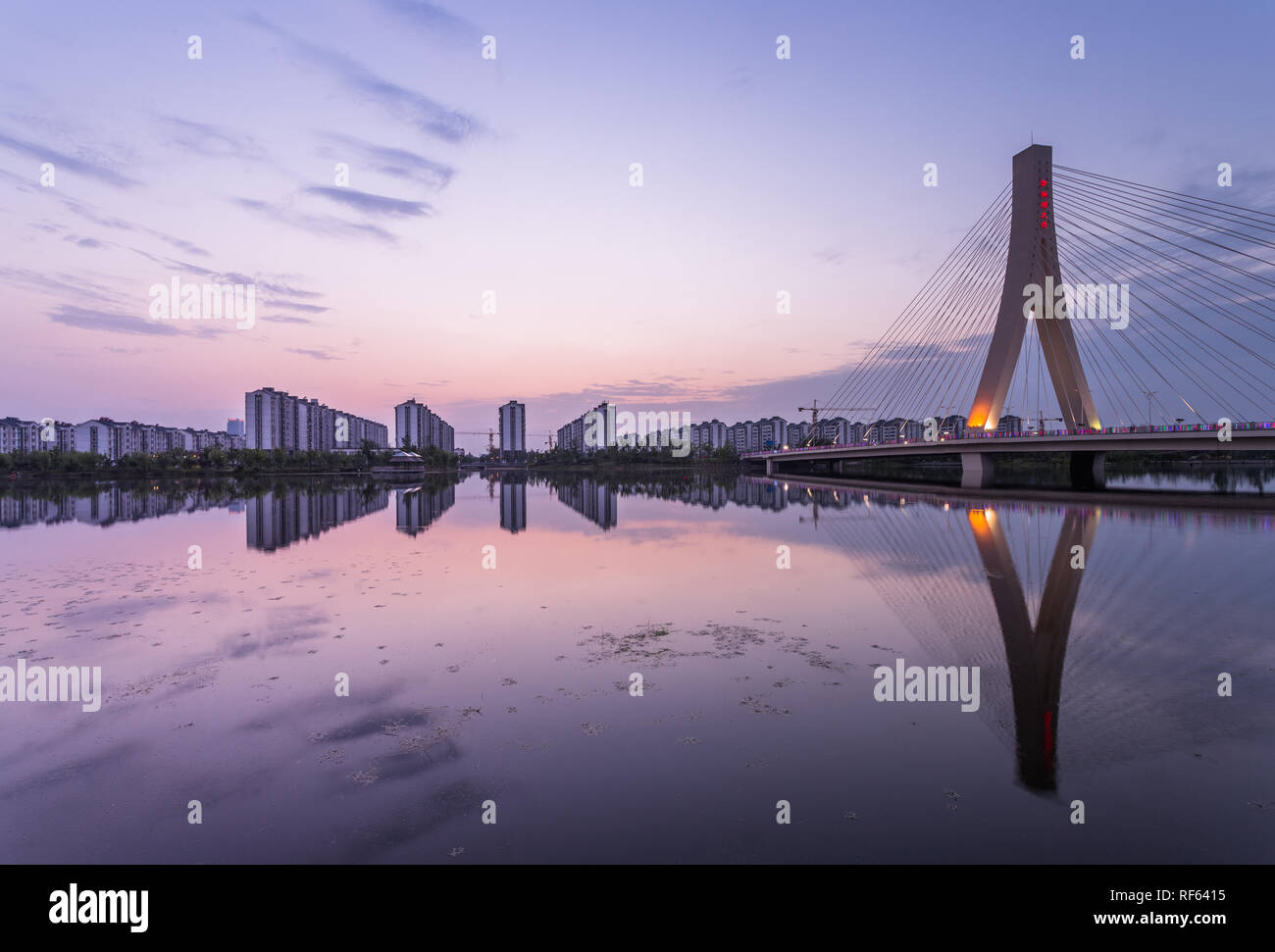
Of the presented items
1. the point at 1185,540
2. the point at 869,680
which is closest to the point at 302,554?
the point at 869,680

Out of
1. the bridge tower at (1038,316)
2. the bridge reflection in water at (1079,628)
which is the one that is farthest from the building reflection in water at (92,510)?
the bridge tower at (1038,316)

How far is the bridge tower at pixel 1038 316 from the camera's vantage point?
148ft

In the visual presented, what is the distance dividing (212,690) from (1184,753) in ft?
40.9

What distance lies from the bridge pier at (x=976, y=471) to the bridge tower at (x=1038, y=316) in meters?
Result: 7.41

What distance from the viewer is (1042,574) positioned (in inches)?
632

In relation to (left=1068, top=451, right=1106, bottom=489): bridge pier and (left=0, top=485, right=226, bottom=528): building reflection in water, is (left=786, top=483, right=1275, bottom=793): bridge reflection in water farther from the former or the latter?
(left=0, top=485, right=226, bottom=528): building reflection in water

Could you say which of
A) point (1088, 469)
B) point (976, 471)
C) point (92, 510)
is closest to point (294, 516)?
point (92, 510)

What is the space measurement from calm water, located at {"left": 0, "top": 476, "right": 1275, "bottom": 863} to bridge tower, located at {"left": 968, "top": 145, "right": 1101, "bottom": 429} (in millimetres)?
31744

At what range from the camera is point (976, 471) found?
178 feet

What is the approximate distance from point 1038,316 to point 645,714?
4985 cm

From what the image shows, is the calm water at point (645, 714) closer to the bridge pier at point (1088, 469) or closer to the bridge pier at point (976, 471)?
the bridge pier at point (976, 471)

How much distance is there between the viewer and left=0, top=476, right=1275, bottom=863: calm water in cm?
531

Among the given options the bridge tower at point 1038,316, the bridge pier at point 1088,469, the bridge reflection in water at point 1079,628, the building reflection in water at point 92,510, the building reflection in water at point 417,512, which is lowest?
the bridge reflection in water at point 1079,628
